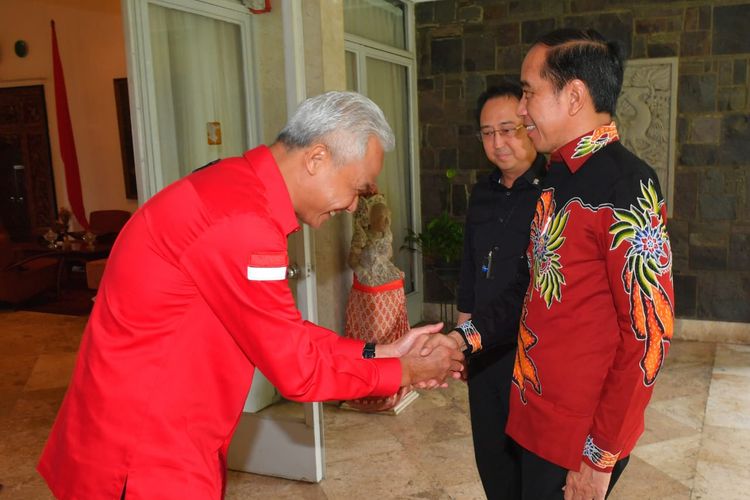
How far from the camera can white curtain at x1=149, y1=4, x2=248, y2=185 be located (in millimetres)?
3137

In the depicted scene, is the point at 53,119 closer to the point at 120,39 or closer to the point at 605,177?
the point at 120,39

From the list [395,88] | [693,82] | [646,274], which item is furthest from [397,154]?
[646,274]

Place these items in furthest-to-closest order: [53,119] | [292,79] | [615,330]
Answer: [53,119], [292,79], [615,330]

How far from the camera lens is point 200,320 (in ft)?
4.46

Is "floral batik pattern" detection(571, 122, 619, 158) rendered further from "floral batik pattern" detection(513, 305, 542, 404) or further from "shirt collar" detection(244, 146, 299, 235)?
"shirt collar" detection(244, 146, 299, 235)

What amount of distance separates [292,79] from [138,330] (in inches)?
69.8

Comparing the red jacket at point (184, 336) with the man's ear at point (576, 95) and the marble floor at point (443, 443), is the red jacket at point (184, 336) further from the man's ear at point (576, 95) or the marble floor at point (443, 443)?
the marble floor at point (443, 443)

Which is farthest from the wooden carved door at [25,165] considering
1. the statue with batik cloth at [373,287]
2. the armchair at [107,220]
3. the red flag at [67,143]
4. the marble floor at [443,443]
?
the statue with batik cloth at [373,287]

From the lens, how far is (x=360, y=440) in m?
3.73

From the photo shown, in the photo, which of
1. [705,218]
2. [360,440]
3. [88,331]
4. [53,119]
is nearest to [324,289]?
[360,440]

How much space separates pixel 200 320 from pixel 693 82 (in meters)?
4.92

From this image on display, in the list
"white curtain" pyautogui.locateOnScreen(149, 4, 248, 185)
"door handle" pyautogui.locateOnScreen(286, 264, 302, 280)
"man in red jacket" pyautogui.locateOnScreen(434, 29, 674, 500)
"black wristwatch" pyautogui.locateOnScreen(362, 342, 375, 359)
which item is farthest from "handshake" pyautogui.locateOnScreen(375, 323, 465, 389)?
"white curtain" pyautogui.locateOnScreen(149, 4, 248, 185)

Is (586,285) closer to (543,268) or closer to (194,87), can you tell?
(543,268)

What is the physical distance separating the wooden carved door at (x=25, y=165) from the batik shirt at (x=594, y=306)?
28.5ft
